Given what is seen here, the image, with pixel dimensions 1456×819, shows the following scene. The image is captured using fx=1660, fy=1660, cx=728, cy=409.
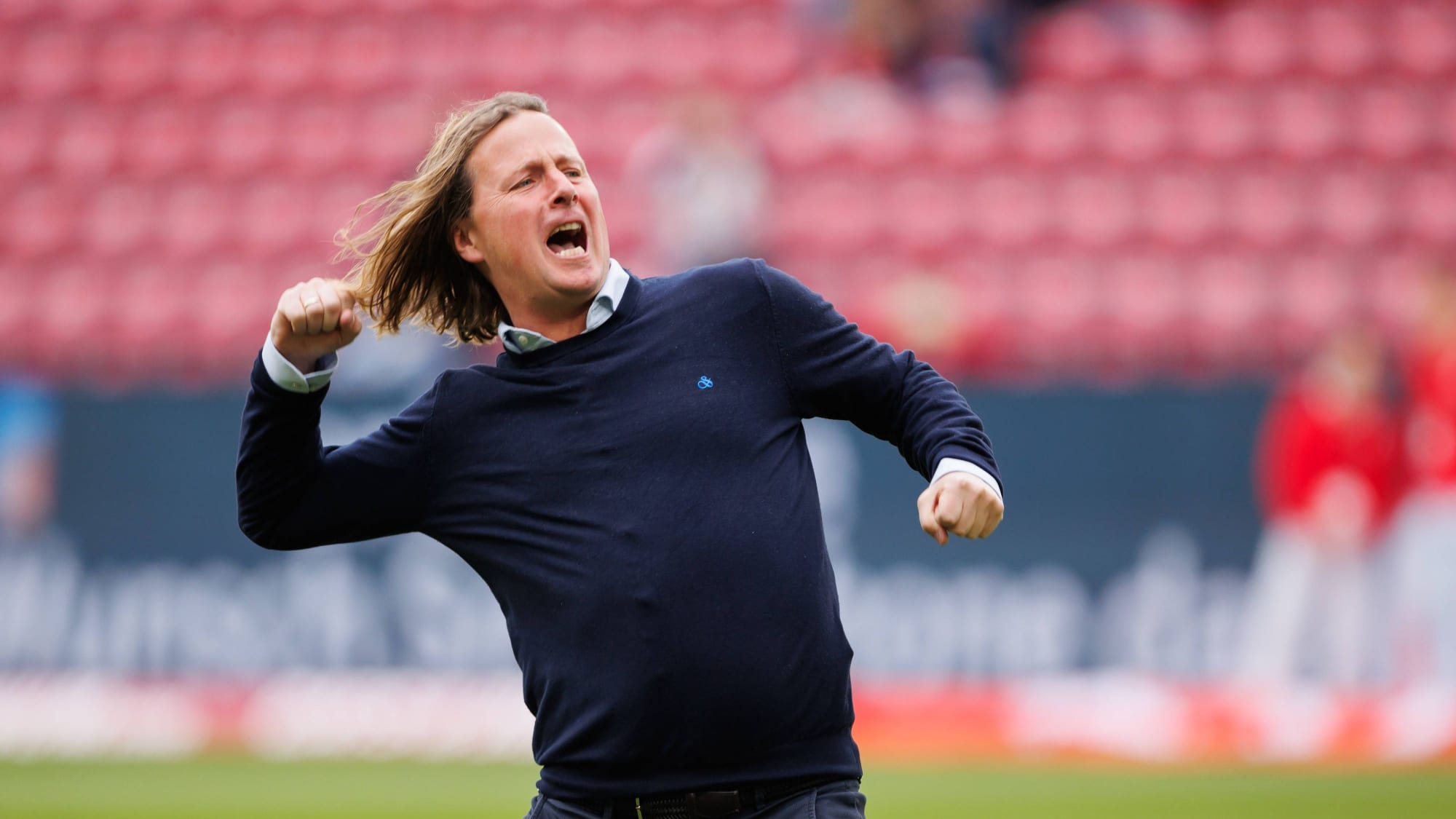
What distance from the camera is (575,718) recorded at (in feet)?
10.0

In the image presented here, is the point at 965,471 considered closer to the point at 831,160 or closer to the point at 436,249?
the point at 436,249

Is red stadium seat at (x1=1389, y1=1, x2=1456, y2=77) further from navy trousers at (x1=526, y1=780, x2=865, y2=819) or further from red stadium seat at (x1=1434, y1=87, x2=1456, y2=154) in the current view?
navy trousers at (x1=526, y1=780, x2=865, y2=819)

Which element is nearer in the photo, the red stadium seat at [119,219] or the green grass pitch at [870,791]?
the green grass pitch at [870,791]

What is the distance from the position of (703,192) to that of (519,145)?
26.0 feet

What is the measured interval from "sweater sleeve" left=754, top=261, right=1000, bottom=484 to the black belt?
2.15ft

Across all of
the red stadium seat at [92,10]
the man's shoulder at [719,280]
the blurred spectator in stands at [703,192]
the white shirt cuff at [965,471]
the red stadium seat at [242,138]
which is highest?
the red stadium seat at [92,10]

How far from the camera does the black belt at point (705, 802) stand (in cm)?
298

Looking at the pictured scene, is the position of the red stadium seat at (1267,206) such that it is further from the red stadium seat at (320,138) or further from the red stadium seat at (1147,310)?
the red stadium seat at (320,138)

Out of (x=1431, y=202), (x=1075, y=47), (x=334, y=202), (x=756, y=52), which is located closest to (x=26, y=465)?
(x=334, y=202)

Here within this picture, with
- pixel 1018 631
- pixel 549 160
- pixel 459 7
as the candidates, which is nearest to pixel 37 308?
pixel 459 7

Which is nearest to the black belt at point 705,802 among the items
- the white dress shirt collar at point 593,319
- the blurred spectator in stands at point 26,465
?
the white dress shirt collar at point 593,319

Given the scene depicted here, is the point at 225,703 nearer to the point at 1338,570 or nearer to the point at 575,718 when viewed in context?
the point at 1338,570

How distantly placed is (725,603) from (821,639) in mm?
203

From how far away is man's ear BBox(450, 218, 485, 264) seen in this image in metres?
3.48
